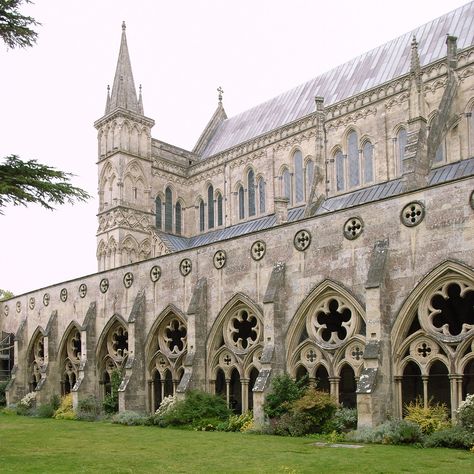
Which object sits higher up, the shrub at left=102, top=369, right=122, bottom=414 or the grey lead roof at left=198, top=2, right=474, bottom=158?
the grey lead roof at left=198, top=2, right=474, bottom=158

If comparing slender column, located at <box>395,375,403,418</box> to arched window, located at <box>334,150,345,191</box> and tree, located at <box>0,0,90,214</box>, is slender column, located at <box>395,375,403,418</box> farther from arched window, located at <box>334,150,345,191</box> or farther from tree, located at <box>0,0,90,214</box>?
arched window, located at <box>334,150,345,191</box>

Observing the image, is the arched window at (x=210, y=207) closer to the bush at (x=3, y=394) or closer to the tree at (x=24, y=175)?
the bush at (x=3, y=394)

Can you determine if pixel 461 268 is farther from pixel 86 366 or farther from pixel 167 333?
pixel 86 366

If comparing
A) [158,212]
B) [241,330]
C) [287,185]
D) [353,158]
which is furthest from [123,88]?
[241,330]

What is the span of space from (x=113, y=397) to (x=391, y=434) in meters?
14.6

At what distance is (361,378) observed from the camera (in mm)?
18031

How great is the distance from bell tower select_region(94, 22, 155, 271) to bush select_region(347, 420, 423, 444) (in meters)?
25.2

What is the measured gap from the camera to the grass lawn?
1279 centimetres

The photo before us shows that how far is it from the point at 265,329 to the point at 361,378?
14.6 ft

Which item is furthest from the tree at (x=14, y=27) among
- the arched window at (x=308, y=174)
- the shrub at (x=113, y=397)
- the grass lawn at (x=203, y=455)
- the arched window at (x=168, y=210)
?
the arched window at (x=168, y=210)

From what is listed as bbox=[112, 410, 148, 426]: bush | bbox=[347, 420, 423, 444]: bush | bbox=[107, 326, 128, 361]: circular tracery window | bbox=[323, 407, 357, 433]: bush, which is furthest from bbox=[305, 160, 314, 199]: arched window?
bbox=[347, 420, 423, 444]: bush

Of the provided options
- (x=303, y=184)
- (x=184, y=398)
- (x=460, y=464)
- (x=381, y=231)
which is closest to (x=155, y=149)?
(x=303, y=184)

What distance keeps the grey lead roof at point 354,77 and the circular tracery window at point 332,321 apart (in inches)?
613

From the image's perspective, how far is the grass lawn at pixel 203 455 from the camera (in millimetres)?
12789
